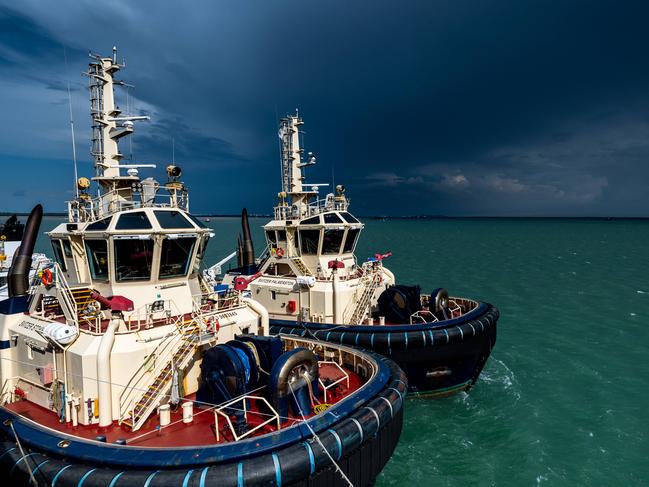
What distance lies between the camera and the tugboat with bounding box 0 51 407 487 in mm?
6582

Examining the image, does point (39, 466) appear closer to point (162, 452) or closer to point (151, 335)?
point (162, 452)

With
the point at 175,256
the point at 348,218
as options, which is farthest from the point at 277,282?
the point at 175,256

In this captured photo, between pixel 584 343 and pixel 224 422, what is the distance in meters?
18.8

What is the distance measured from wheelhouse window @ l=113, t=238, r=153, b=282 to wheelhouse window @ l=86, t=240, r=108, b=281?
0.37 metres

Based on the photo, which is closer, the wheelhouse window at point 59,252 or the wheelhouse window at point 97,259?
the wheelhouse window at point 97,259

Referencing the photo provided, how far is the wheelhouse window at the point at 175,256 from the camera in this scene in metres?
10.1

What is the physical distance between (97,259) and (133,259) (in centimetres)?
93

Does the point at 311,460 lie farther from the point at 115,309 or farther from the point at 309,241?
the point at 309,241

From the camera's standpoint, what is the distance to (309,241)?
17.9 meters

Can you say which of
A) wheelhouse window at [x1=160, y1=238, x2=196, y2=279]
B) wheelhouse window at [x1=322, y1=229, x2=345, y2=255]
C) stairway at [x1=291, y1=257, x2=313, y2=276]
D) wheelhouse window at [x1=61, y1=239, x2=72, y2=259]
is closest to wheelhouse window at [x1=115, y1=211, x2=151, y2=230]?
wheelhouse window at [x1=160, y1=238, x2=196, y2=279]

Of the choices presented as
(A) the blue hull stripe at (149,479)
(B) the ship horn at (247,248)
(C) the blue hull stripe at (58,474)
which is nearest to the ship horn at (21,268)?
A: (C) the blue hull stripe at (58,474)

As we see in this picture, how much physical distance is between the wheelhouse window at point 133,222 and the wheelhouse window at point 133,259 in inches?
12.4

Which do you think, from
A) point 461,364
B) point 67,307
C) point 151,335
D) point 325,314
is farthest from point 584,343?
point 67,307

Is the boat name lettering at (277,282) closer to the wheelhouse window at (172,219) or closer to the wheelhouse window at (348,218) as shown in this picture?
the wheelhouse window at (348,218)
